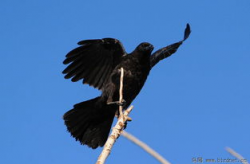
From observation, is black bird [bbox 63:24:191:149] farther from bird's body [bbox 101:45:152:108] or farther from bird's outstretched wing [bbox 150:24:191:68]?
bird's outstretched wing [bbox 150:24:191:68]

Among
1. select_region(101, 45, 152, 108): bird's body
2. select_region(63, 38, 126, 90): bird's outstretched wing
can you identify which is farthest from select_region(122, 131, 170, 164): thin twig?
select_region(63, 38, 126, 90): bird's outstretched wing

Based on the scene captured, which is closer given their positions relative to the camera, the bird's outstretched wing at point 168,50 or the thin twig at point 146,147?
the thin twig at point 146,147

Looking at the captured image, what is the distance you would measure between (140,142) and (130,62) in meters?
5.82

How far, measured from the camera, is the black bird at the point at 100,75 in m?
8.05

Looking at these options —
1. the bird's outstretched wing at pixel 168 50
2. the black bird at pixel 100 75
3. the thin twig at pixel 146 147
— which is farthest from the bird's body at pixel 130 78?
the thin twig at pixel 146 147

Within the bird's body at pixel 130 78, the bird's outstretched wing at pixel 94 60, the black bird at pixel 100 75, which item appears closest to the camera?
the bird's body at pixel 130 78

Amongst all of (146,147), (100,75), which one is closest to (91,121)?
(100,75)

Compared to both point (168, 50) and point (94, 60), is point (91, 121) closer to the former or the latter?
point (94, 60)

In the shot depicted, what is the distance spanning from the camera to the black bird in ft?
26.4

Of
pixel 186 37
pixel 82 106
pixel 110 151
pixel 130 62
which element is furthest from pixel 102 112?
pixel 110 151

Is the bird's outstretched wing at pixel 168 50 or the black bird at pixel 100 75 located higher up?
the bird's outstretched wing at pixel 168 50

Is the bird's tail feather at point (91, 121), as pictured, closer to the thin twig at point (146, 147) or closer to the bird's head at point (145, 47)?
the bird's head at point (145, 47)

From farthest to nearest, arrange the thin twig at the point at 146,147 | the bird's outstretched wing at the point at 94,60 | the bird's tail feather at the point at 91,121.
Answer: the bird's outstretched wing at the point at 94,60
the bird's tail feather at the point at 91,121
the thin twig at the point at 146,147

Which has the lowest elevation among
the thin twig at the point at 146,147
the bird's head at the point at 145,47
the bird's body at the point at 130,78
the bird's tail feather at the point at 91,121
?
the thin twig at the point at 146,147
